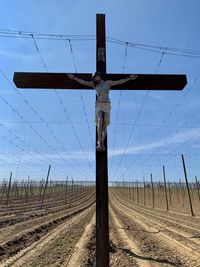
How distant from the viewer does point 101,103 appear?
4621 millimetres

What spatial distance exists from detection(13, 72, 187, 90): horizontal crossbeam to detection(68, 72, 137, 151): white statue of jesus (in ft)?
0.60

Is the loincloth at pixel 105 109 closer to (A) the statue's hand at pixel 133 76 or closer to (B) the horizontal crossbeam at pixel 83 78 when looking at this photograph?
(B) the horizontal crossbeam at pixel 83 78

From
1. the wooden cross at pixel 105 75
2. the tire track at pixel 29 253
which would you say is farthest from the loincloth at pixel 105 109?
the tire track at pixel 29 253

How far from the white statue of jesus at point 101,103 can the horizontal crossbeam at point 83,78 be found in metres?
0.18

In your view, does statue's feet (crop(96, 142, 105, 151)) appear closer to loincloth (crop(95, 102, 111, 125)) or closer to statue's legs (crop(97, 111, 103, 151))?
statue's legs (crop(97, 111, 103, 151))

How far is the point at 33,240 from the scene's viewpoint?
10641mm

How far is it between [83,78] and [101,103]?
708mm

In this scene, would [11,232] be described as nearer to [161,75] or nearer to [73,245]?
[73,245]

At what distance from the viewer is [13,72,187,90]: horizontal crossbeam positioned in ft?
16.9

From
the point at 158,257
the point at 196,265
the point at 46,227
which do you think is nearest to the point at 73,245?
the point at 158,257

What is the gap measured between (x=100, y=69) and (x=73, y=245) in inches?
235

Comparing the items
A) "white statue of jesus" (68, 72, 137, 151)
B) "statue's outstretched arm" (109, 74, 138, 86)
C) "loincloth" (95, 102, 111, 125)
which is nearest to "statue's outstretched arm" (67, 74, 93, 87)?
"white statue of jesus" (68, 72, 137, 151)

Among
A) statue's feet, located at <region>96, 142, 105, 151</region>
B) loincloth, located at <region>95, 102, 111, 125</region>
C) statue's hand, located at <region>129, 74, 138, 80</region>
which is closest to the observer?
statue's feet, located at <region>96, 142, 105, 151</region>

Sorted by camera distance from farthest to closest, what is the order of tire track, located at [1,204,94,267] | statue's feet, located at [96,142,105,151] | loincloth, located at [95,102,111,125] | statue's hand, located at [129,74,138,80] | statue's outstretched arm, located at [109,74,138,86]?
tire track, located at [1,204,94,267] < statue's hand, located at [129,74,138,80] < statue's outstretched arm, located at [109,74,138,86] < loincloth, located at [95,102,111,125] < statue's feet, located at [96,142,105,151]
